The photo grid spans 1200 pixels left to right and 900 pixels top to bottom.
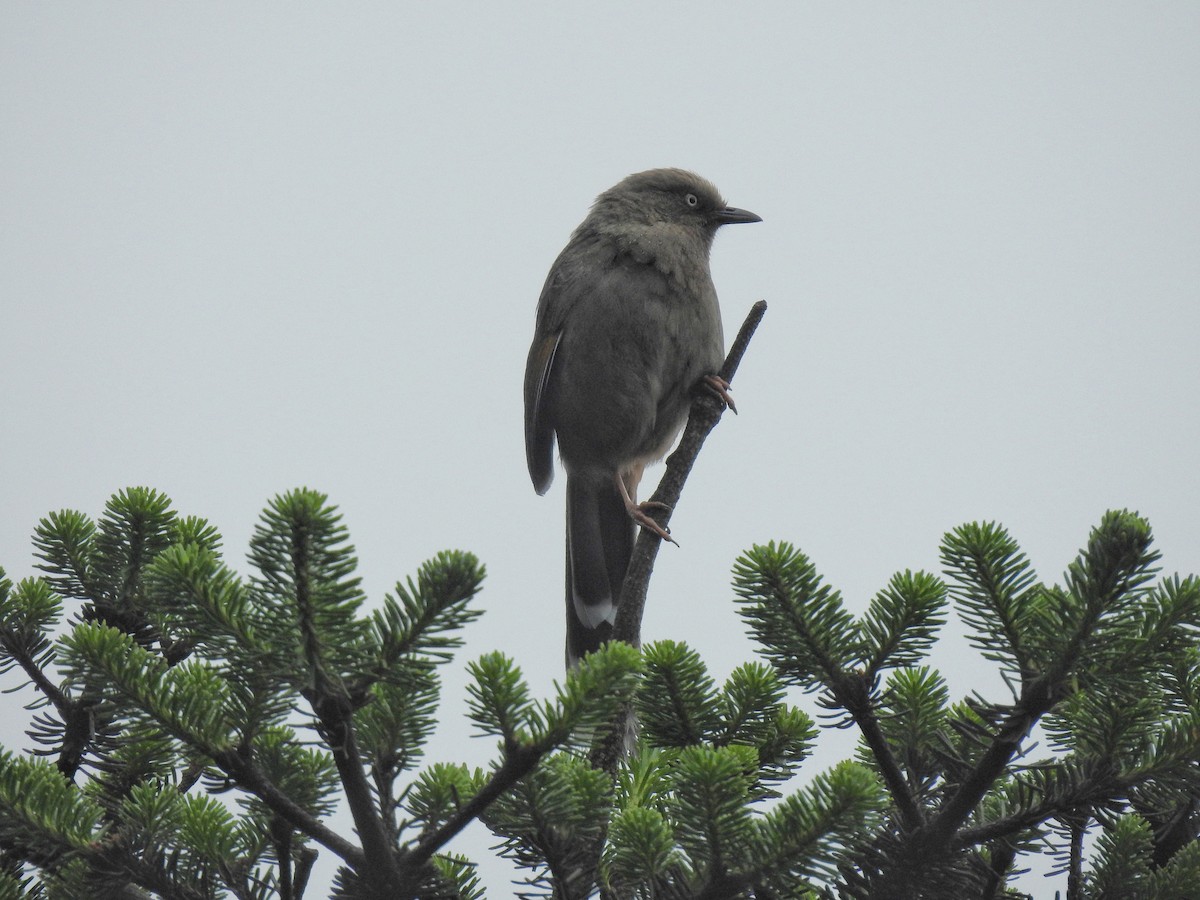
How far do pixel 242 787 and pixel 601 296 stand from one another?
405 centimetres

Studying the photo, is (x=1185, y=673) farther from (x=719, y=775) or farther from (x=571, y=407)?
(x=571, y=407)

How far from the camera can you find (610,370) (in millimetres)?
5258

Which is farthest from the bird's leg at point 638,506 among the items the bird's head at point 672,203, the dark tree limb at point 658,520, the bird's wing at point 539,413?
the bird's head at point 672,203

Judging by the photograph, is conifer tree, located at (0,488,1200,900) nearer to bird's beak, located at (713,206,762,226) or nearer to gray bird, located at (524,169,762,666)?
gray bird, located at (524,169,762,666)

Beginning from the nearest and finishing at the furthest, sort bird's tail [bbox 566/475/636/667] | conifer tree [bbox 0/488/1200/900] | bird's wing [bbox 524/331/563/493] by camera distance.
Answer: conifer tree [bbox 0/488/1200/900] → bird's tail [bbox 566/475/636/667] → bird's wing [bbox 524/331/563/493]

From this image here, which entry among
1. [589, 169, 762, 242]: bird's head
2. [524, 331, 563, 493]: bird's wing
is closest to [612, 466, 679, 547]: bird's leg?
[524, 331, 563, 493]: bird's wing

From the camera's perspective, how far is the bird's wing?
552cm

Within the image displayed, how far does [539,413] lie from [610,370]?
1.87 feet

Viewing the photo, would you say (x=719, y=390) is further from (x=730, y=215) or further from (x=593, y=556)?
(x=730, y=215)

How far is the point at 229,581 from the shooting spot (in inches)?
57.9

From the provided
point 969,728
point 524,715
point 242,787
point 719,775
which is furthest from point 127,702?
point 969,728

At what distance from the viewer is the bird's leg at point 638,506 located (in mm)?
2621

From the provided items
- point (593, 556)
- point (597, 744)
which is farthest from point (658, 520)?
point (593, 556)

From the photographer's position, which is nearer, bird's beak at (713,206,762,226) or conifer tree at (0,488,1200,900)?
conifer tree at (0,488,1200,900)
